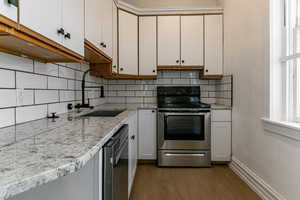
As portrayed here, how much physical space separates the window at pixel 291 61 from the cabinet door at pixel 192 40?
1519 mm

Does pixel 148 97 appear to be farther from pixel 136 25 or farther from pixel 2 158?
pixel 2 158

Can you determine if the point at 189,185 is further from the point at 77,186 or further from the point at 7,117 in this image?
the point at 7,117

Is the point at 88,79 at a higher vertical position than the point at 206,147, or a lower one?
higher

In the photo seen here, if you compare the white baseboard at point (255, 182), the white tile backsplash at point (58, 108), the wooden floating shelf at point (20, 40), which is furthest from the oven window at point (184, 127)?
the wooden floating shelf at point (20, 40)

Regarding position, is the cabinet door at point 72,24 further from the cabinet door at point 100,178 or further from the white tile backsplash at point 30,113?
the cabinet door at point 100,178

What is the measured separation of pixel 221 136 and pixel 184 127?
1.84 ft

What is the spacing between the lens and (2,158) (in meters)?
0.67

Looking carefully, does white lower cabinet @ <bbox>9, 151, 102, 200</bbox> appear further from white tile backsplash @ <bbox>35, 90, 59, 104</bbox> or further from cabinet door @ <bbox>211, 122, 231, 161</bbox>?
cabinet door @ <bbox>211, 122, 231, 161</bbox>

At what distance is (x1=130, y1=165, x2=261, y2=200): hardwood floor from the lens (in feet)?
7.14

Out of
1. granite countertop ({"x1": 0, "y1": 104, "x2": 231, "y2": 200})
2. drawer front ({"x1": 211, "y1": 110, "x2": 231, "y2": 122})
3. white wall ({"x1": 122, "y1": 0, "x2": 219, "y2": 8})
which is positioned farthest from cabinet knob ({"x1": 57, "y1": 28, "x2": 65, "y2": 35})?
white wall ({"x1": 122, "y1": 0, "x2": 219, "y2": 8})

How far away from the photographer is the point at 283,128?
5.67 ft

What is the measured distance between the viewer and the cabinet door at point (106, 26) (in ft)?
7.45

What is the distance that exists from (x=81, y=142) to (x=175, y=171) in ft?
7.33

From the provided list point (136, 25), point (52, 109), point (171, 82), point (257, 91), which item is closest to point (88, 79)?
point (52, 109)
